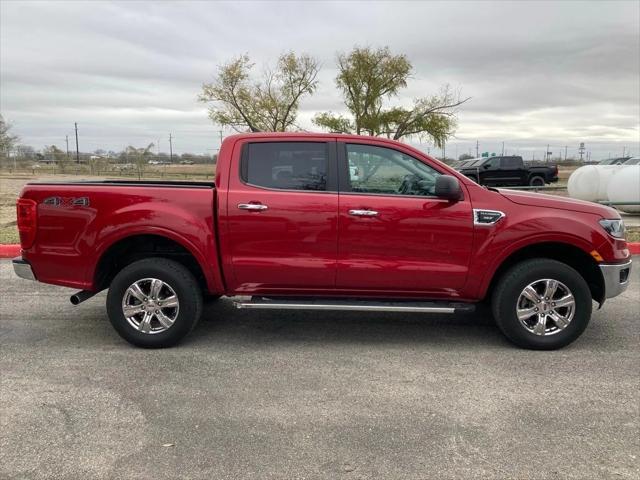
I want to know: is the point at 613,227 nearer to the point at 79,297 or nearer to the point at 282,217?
the point at 282,217

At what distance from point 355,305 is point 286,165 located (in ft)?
4.37

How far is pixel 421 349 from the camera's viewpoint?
461 cm

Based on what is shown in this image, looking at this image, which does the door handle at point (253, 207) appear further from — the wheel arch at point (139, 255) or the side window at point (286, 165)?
the wheel arch at point (139, 255)

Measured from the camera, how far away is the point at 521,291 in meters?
4.43

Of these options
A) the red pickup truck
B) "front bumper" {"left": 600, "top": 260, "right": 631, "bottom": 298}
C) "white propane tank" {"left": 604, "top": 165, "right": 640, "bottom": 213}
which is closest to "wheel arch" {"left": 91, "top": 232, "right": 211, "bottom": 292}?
the red pickup truck

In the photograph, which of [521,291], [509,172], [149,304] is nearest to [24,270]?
[149,304]

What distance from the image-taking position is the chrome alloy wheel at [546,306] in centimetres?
445

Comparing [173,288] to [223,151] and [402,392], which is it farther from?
[402,392]

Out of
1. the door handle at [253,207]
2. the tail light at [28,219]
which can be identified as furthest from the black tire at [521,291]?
the tail light at [28,219]

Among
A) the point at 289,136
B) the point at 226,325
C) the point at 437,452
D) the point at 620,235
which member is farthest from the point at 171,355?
the point at 620,235

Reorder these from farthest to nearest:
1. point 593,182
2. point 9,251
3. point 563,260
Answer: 1. point 593,182
2. point 9,251
3. point 563,260

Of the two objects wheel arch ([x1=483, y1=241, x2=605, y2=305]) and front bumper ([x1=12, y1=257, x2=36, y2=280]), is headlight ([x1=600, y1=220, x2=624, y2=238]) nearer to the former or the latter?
wheel arch ([x1=483, y1=241, x2=605, y2=305])

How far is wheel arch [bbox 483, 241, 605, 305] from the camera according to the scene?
457 cm

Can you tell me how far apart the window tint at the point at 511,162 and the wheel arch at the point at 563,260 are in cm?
2511
